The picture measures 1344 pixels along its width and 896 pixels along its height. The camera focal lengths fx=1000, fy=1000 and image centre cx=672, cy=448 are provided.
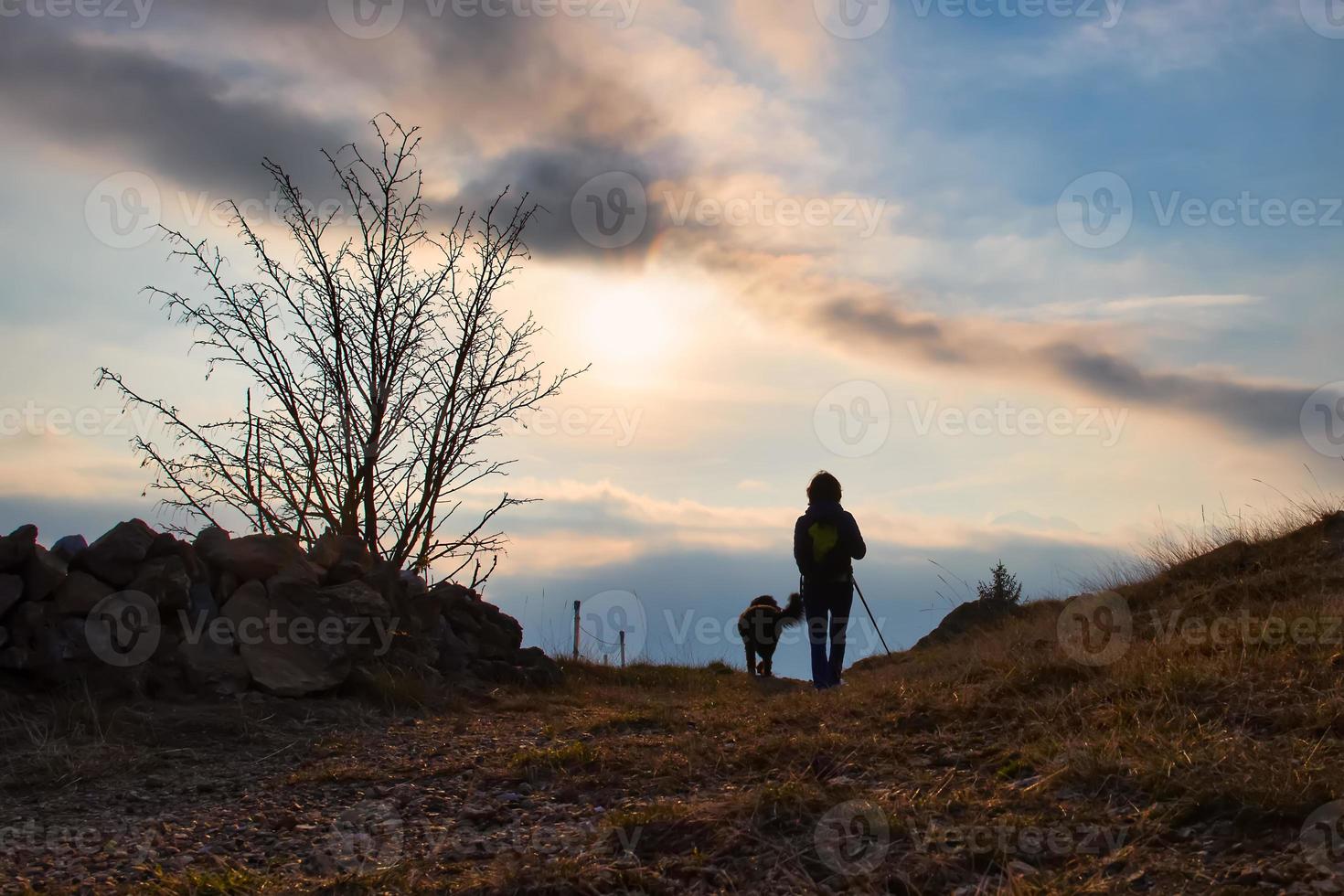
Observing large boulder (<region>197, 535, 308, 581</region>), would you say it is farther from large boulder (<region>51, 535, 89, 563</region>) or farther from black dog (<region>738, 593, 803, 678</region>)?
black dog (<region>738, 593, 803, 678</region>)

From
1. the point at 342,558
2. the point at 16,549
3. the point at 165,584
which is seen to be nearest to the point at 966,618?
the point at 342,558

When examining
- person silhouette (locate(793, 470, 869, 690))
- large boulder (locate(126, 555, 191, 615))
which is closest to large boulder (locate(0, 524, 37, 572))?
large boulder (locate(126, 555, 191, 615))

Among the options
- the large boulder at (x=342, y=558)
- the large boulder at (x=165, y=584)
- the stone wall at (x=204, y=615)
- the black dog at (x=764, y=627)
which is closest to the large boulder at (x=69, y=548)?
the stone wall at (x=204, y=615)

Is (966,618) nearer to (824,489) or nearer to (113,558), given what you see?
(824,489)

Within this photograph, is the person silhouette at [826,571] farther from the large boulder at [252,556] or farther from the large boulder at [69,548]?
the large boulder at [69,548]

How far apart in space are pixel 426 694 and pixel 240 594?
1655mm

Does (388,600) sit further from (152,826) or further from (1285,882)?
(1285,882)

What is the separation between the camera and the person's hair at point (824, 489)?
10211 mm

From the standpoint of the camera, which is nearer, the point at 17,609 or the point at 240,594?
the point at 17,609

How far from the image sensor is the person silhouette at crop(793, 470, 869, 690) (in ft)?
32.6

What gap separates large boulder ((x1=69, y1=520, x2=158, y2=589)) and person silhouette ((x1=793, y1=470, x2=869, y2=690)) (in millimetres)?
5927

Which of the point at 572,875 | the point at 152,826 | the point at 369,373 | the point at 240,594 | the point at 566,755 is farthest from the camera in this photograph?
the point at 369,373

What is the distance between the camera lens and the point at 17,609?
6867mm

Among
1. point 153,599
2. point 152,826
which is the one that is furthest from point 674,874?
point 153,599
